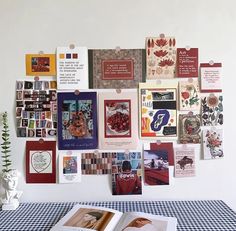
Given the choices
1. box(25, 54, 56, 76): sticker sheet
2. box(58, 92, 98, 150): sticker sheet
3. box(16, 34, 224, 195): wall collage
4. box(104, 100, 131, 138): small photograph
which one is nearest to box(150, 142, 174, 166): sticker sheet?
box(16, 34, 224, 195): wall collage

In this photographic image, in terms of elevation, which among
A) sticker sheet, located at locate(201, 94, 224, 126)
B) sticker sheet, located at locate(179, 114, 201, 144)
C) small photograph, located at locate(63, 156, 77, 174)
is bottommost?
small photograph, located at locate(63, 156, 77, 174)

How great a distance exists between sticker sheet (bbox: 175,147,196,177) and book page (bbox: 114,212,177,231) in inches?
12.7

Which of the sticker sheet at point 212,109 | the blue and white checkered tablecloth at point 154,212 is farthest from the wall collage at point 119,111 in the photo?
the blue and white checkered tablecloth at point 154,212

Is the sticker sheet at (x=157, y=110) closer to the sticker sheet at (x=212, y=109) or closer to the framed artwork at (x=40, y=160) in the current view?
the sticker sheet at (x=212, y=109)

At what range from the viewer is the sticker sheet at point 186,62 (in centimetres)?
132

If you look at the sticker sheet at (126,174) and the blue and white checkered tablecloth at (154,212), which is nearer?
the blue and white checkered tablecloth at (154,212)

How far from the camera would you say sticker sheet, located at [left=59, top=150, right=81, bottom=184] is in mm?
1325

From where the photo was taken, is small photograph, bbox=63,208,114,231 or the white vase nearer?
small photograph, bbox=63,208,114,231

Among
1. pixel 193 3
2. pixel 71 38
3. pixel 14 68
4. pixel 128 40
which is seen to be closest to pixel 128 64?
pixel 128 40

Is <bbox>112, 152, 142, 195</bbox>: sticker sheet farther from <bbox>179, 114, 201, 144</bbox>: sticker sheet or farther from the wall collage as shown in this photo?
<bbox>179, 114, 201, 144</bbox>: sticker sheet

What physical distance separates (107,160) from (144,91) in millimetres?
367

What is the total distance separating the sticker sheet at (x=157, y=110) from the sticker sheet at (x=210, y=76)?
0.14 m

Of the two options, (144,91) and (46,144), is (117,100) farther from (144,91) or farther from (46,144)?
(46,144)

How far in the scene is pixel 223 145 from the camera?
1346 millimetres
